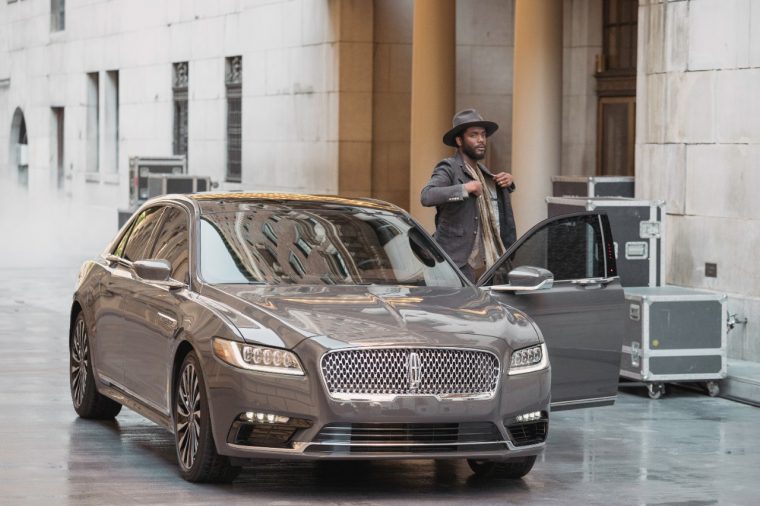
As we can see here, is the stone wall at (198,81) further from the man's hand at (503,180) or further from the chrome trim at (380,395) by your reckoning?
the chrome trim at (380,395)

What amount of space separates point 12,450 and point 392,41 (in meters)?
16.6

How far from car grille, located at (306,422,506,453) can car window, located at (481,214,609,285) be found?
6.67ft

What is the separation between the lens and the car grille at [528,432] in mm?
8766

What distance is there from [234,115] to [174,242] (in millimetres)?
21044

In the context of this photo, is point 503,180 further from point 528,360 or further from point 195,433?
point 195,433

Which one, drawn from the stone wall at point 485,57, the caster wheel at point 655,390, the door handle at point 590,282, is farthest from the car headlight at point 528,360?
the stone wall at point 485,57

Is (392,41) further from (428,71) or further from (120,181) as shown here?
(120,181)

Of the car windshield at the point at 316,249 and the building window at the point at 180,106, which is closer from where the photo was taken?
the car windshield at the point at 316,249

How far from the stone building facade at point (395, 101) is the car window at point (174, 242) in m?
6.30

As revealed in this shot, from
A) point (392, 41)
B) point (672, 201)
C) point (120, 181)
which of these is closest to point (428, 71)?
point (392, 41)

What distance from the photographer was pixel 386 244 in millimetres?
9969

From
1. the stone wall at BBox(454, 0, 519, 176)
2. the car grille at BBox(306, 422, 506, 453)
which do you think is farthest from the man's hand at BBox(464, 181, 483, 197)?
the stone wall at BBox(454, 0, 519, 176)

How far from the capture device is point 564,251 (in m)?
10.5

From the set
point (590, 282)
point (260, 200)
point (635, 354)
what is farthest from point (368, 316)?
point (635, 354)
